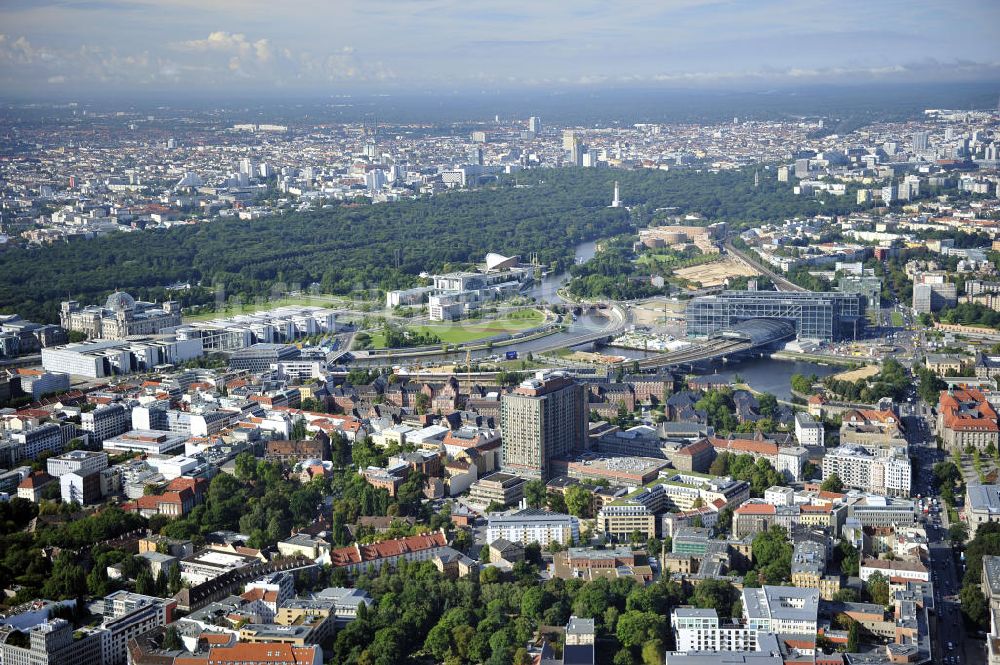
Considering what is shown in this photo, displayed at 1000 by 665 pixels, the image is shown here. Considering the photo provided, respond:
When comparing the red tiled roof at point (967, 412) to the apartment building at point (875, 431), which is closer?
the apartment building at point (875, 431)

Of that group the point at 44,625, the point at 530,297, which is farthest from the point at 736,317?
the point at 44,625

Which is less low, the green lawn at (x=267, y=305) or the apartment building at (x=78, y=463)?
the apartment building at (x=78, y=463)

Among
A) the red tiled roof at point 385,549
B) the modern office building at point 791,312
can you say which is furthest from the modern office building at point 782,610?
the modern office building at point 791,312

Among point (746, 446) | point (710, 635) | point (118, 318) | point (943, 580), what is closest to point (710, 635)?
point (710, 635)

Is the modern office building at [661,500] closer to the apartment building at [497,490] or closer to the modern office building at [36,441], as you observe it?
the apartment building at [497,490]

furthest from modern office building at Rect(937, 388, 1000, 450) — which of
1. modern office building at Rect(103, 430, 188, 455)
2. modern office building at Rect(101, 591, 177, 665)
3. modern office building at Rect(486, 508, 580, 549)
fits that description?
modern office building at Rect(101, 591, 177, 665)

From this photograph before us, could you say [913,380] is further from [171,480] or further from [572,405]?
[171,480]
